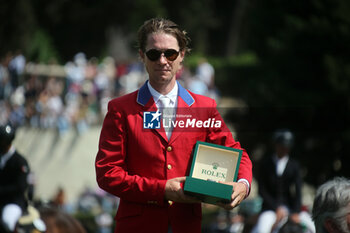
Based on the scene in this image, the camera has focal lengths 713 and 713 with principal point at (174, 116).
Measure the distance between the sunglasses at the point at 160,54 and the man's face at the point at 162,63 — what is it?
1 centimetres

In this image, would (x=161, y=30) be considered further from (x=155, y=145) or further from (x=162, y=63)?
(x=155, y=145)

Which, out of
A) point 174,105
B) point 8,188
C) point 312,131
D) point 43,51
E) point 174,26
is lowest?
point 8,188

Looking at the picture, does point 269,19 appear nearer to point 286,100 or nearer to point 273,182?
point 286,100

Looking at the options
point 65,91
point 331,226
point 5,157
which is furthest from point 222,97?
point 331,226

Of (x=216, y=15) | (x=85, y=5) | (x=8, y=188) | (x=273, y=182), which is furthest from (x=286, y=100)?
(x=216, y=15)

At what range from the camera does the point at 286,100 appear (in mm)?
21766

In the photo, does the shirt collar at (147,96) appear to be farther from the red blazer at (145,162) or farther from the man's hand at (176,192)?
the man's hand at (176,192)

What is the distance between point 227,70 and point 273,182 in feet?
95.1

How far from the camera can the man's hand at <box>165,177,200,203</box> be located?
3.52 m

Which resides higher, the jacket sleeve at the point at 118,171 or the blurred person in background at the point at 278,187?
the blurred person in background at the point at 278,187

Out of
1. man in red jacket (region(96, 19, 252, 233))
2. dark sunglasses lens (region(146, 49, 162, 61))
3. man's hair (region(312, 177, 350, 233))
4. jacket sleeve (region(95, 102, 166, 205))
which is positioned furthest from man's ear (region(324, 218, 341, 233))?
dark sunglasses lens (region(146, 49, 162, 61))

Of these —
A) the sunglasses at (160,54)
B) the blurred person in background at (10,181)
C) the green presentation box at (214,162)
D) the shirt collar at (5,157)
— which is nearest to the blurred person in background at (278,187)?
the blurred person in background at (10,181)

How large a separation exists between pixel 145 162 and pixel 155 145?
0.11 m

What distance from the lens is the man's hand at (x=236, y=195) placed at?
11.5 ft
